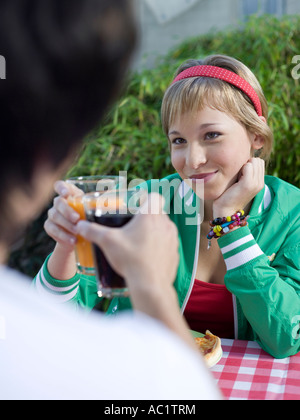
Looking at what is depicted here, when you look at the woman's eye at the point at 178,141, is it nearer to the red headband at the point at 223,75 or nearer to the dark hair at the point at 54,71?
the red headband at the point at 223,75

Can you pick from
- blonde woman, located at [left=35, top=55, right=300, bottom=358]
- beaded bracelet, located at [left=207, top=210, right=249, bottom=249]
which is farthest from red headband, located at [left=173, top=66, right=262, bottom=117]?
beaded bracelet, located at [left=207, top=210, right=249, bottom=249]

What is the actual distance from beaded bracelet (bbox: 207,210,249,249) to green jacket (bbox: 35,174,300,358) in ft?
0.10

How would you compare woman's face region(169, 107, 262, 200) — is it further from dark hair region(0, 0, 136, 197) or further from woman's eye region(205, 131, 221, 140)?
dark hair region(0, 0, 136, 197)

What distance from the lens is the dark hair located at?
678mm

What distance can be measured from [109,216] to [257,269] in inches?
25.6

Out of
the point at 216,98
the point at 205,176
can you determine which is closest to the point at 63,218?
the point at 205,176

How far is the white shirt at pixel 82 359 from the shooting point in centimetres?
69

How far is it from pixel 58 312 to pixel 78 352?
70mm

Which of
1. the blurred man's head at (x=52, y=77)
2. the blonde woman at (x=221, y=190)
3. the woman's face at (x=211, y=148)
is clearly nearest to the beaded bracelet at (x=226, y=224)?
the blonde woman at (x=221, y=190)

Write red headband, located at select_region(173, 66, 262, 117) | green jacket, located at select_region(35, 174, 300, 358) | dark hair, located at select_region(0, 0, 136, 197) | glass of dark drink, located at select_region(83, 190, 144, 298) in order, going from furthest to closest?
red headband, located at select_region(173, 66, 262, 117), green jacket, located at select_region(35, 174, 300, 358), glass of dark drink, located at select_region(83, 190, 144, 298), dark hair, located at select_region(0, 0, 136, 197)

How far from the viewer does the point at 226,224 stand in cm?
169

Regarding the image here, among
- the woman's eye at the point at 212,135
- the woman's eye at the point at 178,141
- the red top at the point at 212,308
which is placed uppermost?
the woman's eye at the point at 212,135

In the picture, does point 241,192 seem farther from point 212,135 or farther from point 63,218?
point 63,218

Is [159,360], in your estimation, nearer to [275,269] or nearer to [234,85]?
[275,269]
